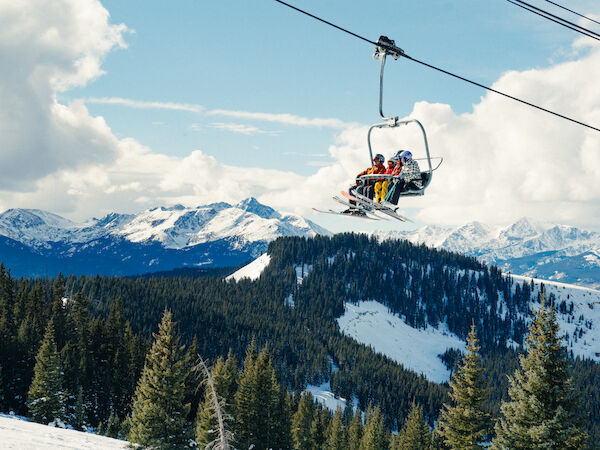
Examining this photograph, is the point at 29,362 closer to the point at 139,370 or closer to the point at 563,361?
the point at 139,370

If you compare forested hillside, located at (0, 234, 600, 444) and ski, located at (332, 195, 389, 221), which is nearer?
ski, located at (332, 195, 389, 221)

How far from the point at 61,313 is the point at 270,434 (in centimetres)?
4784

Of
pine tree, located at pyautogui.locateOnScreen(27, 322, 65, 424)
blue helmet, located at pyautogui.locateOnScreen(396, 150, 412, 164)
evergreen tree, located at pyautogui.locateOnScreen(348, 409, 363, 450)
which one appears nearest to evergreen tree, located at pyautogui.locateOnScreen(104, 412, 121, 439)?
pine tree, located at pyautogui.locateOnScreen(27, 322, 65, 424)

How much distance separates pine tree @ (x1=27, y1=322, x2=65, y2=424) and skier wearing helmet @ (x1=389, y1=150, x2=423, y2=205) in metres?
44.7

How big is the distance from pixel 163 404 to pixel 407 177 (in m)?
21.2

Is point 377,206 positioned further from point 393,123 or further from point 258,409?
point 258,409

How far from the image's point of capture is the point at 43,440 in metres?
29.7

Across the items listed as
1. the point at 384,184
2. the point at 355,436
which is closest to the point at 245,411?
the point at 384,184

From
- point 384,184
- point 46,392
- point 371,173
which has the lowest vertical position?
point 46,392

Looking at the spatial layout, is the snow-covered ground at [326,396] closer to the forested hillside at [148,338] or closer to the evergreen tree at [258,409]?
the forested hillside at [148,338]

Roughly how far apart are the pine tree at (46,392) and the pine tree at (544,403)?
4437 centimetres

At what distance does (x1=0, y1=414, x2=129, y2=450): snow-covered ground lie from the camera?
2747 centimetres

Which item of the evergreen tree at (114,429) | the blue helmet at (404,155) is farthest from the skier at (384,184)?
Answer: the evergreen tree at (114,429)

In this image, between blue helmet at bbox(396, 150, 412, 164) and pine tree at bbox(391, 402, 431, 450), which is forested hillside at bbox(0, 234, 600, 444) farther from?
blue helmet at bbox(396, 150, 412, 164)
